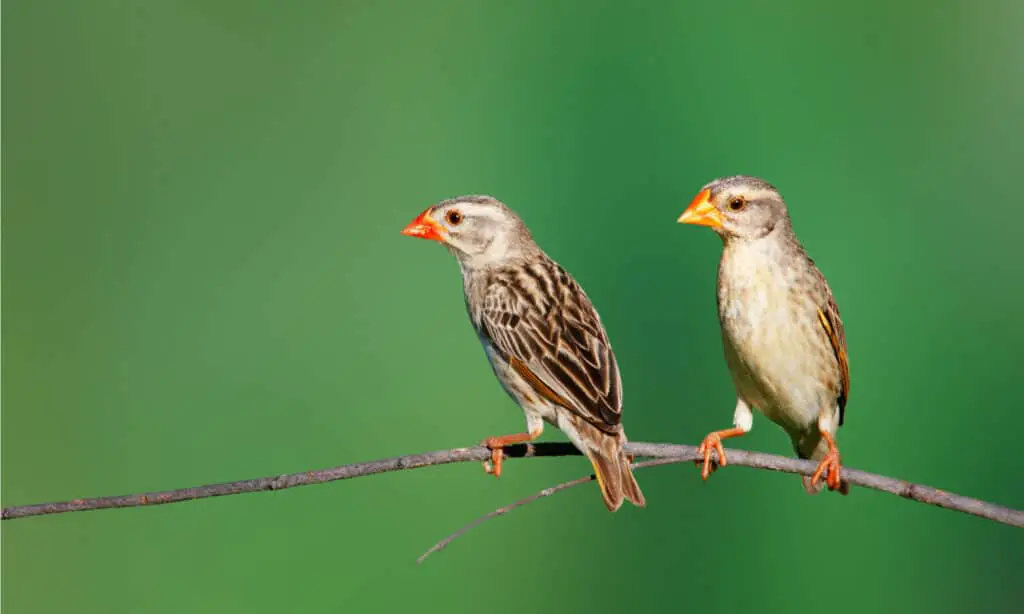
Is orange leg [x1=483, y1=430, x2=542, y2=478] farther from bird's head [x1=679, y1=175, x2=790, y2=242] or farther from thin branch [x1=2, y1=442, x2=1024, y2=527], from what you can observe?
bird's head [x1=679, y1=175, x2=790, y2=242]

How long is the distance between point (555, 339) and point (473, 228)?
52 cm

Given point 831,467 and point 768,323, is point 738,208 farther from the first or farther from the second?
point 831,467

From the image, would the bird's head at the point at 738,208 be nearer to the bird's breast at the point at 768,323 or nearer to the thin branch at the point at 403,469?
the bird's breast at the point at 768,323

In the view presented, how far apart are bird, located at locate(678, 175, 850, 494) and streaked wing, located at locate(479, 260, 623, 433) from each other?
1.15 ft

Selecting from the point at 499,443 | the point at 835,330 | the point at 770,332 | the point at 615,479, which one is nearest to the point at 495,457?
the point at 499,443

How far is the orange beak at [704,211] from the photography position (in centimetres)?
238

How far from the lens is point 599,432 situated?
7.44ft

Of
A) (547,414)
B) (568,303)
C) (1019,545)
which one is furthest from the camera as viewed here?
(1019,545)

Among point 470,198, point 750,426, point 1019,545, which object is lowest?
point 1019,545

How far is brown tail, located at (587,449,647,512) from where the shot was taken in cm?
218

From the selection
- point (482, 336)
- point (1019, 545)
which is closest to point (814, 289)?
point (482, 336)

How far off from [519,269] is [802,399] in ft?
2.63

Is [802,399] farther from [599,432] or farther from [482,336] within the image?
[482,336]

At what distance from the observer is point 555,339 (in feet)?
8.05
